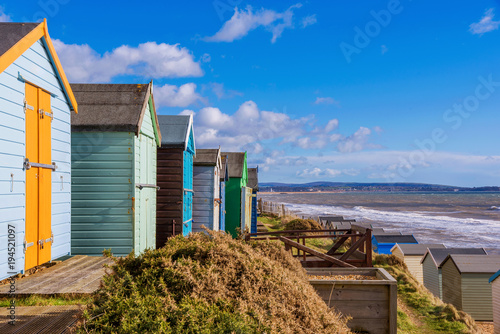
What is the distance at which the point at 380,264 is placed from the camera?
22172 mm

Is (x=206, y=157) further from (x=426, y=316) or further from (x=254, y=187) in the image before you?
(x=254, y=187)

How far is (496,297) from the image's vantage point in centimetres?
2094

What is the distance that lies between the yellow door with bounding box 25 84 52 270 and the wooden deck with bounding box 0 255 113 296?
368mm

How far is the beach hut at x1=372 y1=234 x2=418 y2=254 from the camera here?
95.7ft

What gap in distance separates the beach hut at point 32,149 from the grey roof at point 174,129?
5.11 metres

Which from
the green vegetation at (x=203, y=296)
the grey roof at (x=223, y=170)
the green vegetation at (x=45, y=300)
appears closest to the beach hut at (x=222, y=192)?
the grey roof at (x=223, y=170)

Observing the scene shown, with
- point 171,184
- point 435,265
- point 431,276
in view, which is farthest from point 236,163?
point 431,276

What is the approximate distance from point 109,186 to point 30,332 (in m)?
4.67

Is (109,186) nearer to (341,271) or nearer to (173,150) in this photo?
(173,150)

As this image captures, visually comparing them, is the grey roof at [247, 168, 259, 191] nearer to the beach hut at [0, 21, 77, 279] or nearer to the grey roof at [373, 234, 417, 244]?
the grey roof at [373, 234, 417, 244]

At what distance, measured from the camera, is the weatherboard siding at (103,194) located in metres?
8.88

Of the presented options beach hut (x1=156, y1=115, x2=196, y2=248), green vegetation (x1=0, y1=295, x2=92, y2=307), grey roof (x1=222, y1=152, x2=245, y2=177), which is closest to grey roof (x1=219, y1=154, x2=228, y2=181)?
grey roof (x1=222, y1=152, x2=245, y2=177)

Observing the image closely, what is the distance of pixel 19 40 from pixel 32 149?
1.59 metres

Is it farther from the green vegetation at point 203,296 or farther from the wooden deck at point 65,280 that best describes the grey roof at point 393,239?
the green vegetation at point 203,296
